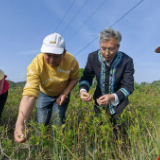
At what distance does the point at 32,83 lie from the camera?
158cm

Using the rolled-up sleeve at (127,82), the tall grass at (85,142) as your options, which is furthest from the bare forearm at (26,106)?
the rolled-up sleeve at (127,82)

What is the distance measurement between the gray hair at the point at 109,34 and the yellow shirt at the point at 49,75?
1.69 feet

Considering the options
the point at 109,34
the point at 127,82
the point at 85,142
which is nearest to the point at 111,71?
the point at 127,82

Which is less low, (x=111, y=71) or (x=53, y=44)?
(x=53, y=44)

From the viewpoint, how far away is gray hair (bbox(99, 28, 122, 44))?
1.63 meters

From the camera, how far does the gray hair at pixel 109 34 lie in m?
1.63

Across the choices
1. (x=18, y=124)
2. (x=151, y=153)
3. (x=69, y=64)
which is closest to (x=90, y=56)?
(x=69, y=64)

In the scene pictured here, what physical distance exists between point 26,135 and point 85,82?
3.37 ft

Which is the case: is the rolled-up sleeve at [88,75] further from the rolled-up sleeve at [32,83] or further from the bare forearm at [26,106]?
the bare forearm at [26,106]

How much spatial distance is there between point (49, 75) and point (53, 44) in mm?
393

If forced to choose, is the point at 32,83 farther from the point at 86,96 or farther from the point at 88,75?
the point at 88,75

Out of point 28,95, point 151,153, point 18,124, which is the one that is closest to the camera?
point 18,124

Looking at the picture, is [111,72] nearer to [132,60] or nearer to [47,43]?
[132,60]

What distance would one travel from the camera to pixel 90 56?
1.95 m
